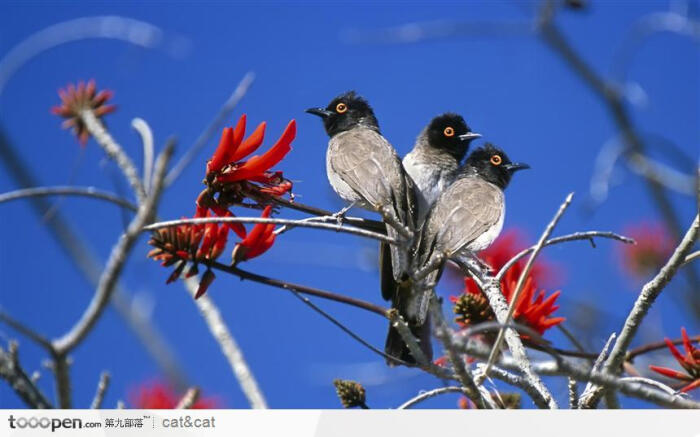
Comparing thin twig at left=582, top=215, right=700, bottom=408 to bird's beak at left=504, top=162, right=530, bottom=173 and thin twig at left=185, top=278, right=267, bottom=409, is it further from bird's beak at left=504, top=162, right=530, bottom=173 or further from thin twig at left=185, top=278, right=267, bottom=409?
bird's beak at left=504, top=162, right=530, bottom=173

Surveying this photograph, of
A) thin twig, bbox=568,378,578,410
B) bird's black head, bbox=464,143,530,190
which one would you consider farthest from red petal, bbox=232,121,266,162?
bird's black head, bbox=464,143,530,190

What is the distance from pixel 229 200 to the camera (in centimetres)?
285

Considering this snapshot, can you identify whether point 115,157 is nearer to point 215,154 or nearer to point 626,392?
point 215,154

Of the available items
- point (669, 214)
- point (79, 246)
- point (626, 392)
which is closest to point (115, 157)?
point (79, 246)

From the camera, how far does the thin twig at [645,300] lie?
6.58 feet

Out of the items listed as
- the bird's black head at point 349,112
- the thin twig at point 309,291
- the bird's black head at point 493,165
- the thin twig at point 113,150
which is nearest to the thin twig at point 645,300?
the thin twig at point 309,291

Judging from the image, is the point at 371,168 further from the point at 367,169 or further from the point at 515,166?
the point at 515,166

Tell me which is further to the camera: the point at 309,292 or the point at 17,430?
the point at 17,430

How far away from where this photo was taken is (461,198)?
4.15 metres

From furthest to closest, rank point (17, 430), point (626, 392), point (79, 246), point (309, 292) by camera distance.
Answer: point (79, 246), point (17, 430), point (309, 292), point (626, 392)

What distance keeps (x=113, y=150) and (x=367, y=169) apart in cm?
117

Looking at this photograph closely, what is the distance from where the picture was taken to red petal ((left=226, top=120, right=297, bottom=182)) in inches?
106

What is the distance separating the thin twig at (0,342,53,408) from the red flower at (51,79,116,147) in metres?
2.09

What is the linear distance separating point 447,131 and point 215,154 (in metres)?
2.27
